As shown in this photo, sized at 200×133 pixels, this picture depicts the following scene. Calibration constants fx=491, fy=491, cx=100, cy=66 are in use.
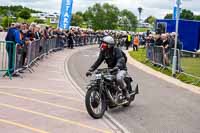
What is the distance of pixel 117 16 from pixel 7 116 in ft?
270

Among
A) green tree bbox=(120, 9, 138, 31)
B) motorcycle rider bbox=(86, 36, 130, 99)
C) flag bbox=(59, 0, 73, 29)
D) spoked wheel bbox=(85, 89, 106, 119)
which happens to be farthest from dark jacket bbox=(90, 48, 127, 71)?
green tree bbox=(120, 9, 138, 31)

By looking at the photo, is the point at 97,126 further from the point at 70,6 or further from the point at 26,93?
the point at 70,6

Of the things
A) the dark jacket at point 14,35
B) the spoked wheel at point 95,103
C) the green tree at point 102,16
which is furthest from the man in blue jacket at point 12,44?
the green tree at point 102,16

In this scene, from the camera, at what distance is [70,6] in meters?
41.2

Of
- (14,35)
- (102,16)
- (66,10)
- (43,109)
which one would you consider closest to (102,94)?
(43,109)

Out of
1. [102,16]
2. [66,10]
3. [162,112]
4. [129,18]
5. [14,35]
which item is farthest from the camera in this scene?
[129,18]

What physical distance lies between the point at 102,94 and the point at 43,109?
149cm

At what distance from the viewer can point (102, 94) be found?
10.5 metres

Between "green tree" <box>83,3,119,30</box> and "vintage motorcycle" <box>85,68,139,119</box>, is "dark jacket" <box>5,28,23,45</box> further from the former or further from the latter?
"green tree" <box>83,3,119,30</box>

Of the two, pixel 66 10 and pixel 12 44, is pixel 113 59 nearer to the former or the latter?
pixel 12 44

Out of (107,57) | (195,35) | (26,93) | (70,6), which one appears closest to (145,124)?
(107,57)

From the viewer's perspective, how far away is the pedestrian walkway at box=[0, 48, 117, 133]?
30.0 ft

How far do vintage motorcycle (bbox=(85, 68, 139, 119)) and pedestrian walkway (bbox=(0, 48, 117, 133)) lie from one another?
0.93 feet

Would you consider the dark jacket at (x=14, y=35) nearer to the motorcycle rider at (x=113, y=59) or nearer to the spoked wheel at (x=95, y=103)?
the motorcycle rider at (x=113, y=59)
